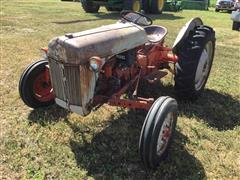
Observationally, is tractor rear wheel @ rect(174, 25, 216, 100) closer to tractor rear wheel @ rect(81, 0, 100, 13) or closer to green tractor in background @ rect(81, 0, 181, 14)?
green tractor in background @ rect(81, 0, 181, 14)

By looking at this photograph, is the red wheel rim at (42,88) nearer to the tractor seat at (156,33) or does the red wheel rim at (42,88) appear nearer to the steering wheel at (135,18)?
the steering wheel at (135,18)

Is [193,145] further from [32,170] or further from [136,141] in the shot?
[32,170]

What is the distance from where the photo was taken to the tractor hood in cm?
356

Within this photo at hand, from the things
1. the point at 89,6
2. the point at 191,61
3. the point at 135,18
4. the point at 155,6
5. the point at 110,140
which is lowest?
the point at 155,6

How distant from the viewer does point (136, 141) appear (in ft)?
14.2

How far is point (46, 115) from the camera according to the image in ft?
15.8

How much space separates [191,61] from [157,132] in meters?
1.79

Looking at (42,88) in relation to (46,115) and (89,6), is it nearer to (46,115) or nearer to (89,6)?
(46,115)

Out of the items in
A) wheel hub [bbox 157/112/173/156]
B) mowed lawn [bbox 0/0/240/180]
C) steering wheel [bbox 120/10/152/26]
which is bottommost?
mowed lawn [bbox 0/0/240/180]

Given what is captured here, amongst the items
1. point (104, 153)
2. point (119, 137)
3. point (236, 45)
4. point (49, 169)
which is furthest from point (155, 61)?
point (236, 45)

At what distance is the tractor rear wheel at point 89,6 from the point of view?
1688 cm

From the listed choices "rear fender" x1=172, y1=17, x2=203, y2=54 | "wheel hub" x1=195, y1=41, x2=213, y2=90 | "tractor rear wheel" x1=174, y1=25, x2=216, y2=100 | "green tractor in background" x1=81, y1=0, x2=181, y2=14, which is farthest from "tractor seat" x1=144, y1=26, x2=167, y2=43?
"green tractor in background" x1=81, y1=0, x2=181, y2=14

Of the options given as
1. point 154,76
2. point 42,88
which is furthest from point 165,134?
point 42,88

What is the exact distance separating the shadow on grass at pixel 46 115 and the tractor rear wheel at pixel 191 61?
5.23 ft
